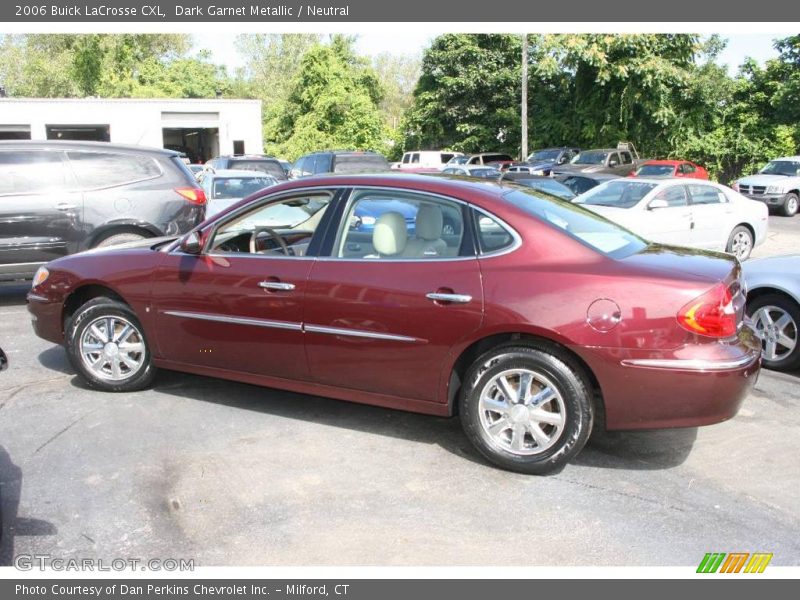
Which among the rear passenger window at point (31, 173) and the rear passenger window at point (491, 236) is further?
the rear passenger window at point (31, 173)

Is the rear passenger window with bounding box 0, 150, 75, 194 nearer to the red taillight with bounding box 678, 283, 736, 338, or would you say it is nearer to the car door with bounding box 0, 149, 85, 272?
the car door with bounding box 0, 149, 85, 272

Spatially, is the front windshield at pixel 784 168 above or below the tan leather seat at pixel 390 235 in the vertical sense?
above

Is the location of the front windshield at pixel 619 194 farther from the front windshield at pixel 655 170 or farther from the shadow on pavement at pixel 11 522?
the front windshield at pixel 655 170

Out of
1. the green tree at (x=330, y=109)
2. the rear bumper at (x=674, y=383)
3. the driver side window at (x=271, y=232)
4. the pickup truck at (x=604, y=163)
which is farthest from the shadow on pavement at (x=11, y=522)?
the green tree at (x=330, y=109)

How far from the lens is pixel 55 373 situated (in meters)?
5.87

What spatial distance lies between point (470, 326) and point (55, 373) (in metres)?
3.71

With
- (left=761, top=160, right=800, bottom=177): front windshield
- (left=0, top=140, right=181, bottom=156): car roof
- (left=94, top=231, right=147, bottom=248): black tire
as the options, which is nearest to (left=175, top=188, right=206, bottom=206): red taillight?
(left=0, top=140, right=181, bottom=156): car roof

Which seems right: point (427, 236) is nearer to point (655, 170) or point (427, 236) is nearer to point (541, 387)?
point (541, 387)

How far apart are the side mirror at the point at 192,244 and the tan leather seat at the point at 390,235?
4.24 ft

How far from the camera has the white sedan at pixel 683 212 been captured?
1107cm

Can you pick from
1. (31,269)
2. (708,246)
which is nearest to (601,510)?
(31,269)

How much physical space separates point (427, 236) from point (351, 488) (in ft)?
5.08

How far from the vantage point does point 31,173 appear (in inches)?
317

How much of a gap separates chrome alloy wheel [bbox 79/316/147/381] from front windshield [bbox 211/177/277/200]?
774cm
